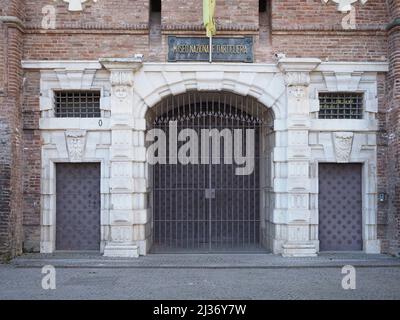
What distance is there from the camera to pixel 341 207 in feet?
42.2

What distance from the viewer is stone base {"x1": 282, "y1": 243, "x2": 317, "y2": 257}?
12.1 metres

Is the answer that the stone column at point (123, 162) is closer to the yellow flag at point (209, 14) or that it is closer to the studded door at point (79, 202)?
the studded door at point (79, 202)

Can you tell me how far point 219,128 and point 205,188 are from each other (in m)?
1.54

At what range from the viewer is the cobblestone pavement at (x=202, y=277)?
8719 millimetres

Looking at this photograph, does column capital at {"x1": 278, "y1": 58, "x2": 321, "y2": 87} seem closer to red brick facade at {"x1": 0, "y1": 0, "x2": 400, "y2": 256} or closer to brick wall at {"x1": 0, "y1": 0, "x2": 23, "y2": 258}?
red brick facade at {"x1": 0, "y1": 0, "x2": 400, "y2": 256}

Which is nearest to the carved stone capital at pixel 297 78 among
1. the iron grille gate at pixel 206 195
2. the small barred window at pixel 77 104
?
the iron grille gate at pixel 206 195

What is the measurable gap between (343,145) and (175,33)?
443 centimetres

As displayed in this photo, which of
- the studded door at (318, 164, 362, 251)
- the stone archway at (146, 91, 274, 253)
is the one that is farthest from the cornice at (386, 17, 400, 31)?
the stone archway at (146, 91, 274, 253)

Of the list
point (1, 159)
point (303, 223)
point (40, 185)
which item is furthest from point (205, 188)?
point (1, 159)

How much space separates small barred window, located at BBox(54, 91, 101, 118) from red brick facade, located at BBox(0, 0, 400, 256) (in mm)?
505

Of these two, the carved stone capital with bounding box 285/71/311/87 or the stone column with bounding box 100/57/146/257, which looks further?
the carved stone capital with bounding box 285/71/311/87

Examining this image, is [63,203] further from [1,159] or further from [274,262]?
[274,262]

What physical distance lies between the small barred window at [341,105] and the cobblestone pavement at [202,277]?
3.14 m
